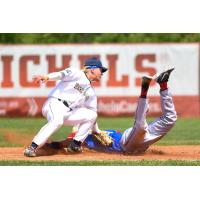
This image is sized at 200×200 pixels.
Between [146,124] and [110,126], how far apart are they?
21.7 feet

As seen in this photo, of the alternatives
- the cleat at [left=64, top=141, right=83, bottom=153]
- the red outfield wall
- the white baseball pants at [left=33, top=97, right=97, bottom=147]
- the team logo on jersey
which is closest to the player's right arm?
the team logo on jersey

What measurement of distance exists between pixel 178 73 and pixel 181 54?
547 millimetres

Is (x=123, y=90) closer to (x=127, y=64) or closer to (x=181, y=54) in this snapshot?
(x=127, y=64)

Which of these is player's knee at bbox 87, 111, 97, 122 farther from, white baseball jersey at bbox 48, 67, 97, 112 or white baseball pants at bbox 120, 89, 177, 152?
white baseball pants at bbox 120, 89, 177, 152

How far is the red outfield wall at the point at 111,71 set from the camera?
727 inches

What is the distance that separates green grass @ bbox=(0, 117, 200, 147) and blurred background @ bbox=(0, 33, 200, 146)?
61 cm

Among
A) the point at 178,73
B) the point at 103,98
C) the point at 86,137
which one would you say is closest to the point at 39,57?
the point at 103,98

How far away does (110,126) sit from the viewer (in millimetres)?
15320

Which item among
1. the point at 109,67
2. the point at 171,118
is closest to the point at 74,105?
the point at 171,118

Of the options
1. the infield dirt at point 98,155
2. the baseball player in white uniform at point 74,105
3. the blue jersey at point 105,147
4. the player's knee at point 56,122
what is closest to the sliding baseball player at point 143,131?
the blue jersey at point 105,147

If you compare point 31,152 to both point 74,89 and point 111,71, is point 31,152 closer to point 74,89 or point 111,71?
point 74,89

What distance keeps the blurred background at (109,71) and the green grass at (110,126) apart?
2.00 ft

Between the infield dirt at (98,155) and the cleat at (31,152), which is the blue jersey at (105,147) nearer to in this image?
the infield dirt at (98,155)

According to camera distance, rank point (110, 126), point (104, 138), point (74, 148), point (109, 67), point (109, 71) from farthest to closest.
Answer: point (109, 67) → point (109, 71) → point (110, 126) → point (104, 138) → point (74, 148)
